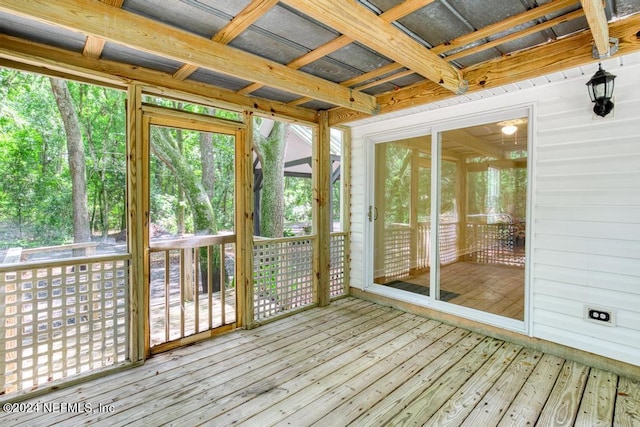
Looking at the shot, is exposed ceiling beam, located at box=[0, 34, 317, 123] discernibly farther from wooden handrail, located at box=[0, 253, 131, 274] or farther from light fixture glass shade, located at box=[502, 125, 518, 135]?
light fixture glass shade, located at box=[502, 125, 518, 135]

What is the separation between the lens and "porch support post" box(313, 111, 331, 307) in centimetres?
390

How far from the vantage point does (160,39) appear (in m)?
1.96

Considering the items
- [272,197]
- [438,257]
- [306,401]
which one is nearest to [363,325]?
[438,257]

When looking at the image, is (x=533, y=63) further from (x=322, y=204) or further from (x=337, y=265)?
(x=337, y=265)

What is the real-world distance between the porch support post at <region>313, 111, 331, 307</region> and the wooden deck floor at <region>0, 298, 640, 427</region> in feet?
3.24

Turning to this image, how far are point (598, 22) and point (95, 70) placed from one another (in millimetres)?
3245

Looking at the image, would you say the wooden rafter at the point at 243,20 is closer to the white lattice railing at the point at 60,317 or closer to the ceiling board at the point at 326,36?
the ceiling board at the point at 326,36

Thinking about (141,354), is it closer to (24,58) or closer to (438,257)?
(24,58)

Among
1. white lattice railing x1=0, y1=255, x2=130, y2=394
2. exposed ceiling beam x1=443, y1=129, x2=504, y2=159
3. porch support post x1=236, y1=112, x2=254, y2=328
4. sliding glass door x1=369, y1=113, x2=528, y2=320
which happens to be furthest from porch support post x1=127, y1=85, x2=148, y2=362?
exposed ceiling beam x1=443, y1=129, x2=504, y2=159

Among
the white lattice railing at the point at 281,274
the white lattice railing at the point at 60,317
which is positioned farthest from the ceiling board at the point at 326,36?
the white lattice railing at the point at 281,274

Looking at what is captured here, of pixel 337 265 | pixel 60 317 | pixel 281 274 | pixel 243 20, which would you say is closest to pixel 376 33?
pixel 243 20

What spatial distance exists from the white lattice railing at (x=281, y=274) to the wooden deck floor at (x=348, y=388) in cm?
53

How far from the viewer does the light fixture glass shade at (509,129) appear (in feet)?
9.79

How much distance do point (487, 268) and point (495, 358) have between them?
37.4 inches
